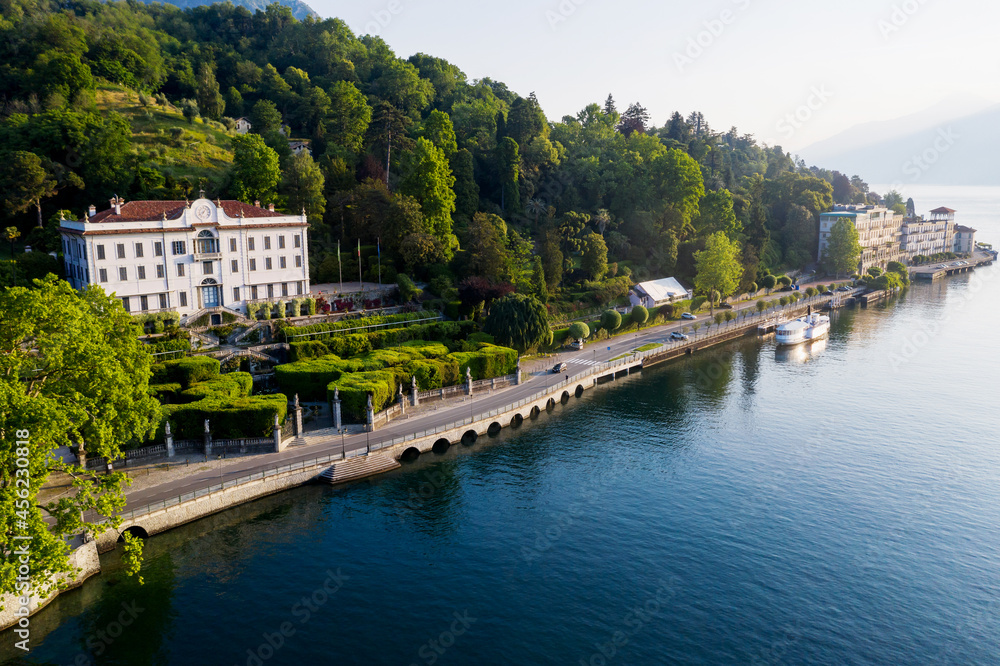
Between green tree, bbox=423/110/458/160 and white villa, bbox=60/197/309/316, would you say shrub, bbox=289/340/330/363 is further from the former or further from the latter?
green tree, bbox=423/110/458/160

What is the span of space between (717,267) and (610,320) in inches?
1100

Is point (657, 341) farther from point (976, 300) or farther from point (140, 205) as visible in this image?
point (976, 300)

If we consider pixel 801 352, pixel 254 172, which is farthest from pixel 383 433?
pixel 801 352

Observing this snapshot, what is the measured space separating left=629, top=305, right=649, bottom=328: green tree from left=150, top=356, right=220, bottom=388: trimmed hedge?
61857 millimetres

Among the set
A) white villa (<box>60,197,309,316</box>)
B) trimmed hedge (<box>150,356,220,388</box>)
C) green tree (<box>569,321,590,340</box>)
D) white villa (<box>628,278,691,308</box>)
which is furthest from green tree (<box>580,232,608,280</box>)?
trimmed hedge (<box>150,356,220,388</box>)

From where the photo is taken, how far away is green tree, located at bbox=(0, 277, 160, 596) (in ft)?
99.5

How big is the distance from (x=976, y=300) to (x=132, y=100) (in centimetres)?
16322

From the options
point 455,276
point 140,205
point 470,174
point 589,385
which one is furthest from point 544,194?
point 140,205

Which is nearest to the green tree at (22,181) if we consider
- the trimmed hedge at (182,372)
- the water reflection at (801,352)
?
the trimmed hedge at (182,372)

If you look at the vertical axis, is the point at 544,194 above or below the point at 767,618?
above

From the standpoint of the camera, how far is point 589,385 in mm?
79000

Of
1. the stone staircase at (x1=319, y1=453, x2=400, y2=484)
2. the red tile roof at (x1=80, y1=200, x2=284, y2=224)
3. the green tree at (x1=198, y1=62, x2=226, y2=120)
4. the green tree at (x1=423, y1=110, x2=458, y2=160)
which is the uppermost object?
the green tree at (x1=198, y1=62, x2=226, y2=120)

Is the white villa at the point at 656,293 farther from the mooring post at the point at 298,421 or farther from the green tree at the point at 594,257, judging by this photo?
the mooring post at the point at 298,421

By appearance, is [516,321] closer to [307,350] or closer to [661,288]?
[307,350]
